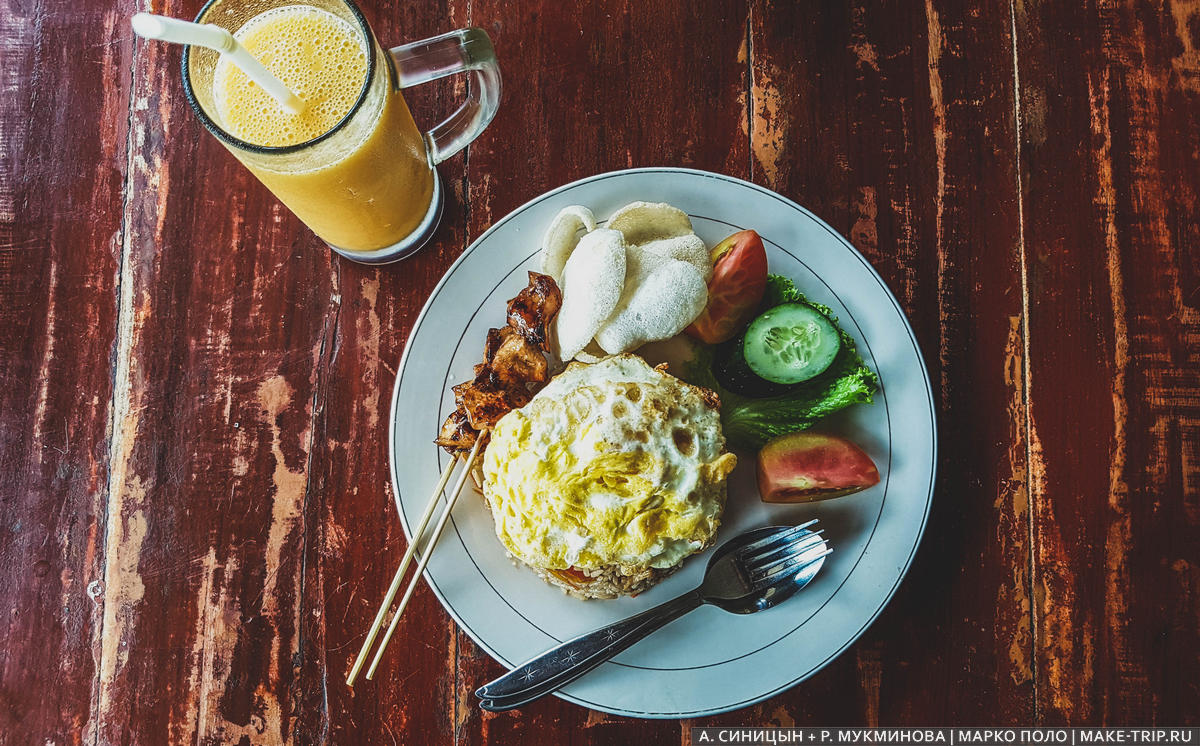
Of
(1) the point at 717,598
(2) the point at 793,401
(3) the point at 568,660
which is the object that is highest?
(2) the point at 793,401

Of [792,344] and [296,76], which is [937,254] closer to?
[792,344]

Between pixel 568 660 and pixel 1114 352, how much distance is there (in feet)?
5.45

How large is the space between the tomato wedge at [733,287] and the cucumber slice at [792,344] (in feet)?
0.18

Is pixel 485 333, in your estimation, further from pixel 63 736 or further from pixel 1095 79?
pixel 1095 79

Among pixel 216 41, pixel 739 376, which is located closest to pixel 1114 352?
pixel 739 376

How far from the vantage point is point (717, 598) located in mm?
1896

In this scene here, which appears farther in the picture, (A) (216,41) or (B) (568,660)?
(B) (568,660)

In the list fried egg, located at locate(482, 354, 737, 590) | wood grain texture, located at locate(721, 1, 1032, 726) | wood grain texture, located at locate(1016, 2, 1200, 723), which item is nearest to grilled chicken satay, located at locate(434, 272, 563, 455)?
fried egg, located at locate(482, 354, 737, 590)

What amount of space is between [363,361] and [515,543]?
2.54 feet

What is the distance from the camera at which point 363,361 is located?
2195 mm

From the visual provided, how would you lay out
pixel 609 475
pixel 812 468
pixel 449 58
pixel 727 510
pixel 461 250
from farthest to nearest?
pixel 461 250
pixel 727 510
pixel 812 468
pixel 449 58
pixel 609 475

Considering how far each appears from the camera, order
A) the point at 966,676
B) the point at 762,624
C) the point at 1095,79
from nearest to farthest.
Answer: the point at 762,624, the point at 966,676, the point at 1095,79

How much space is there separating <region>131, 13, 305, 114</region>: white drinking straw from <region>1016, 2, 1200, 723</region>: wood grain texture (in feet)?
6.23

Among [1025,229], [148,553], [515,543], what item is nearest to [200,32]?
[515,543]
